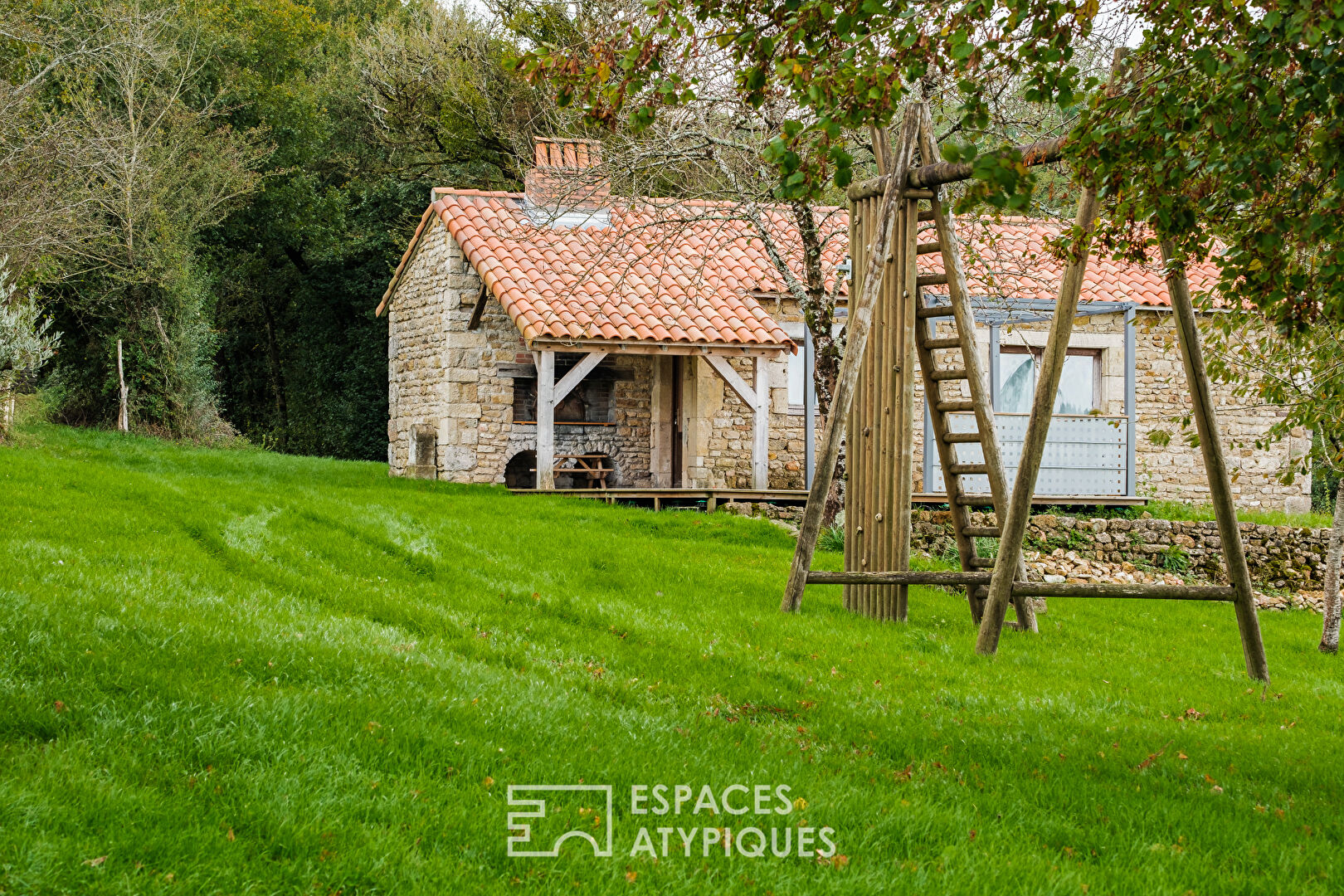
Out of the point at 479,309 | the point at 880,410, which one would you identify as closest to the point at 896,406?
the point at 880,410

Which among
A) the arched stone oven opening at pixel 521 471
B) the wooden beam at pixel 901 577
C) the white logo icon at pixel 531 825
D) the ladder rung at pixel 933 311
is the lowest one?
the white logo icon at pixel 531 825

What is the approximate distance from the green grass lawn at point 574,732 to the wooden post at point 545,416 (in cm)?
622

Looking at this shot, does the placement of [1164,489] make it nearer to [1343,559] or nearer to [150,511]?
[1343,559]

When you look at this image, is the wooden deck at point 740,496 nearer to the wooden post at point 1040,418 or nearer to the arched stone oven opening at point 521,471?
the arched stone oven opening at point 521,471

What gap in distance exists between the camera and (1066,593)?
269 inches

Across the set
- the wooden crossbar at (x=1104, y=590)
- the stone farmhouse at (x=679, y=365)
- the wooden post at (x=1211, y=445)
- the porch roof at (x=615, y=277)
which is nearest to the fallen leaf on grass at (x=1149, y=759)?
the wooden crossbar at (x=1104, y=590)

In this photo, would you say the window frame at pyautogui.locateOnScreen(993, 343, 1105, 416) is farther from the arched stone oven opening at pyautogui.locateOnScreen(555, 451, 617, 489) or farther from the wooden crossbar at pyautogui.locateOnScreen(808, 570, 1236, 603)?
the wooden crossbar at pyautogui.locateOnScreen(808, 570, 1236, 603)

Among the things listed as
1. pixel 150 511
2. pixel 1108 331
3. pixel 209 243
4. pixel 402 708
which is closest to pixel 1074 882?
pixel 402 708

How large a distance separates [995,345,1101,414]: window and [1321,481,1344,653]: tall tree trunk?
7912 mm

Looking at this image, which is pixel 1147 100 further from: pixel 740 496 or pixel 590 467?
pixel 590 467

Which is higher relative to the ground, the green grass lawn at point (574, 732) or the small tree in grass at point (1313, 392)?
the small tree in grass at point (1313, 392)

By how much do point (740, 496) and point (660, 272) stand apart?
11.6ft

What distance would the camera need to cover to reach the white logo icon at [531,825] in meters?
3.52

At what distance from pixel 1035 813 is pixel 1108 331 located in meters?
14.8
